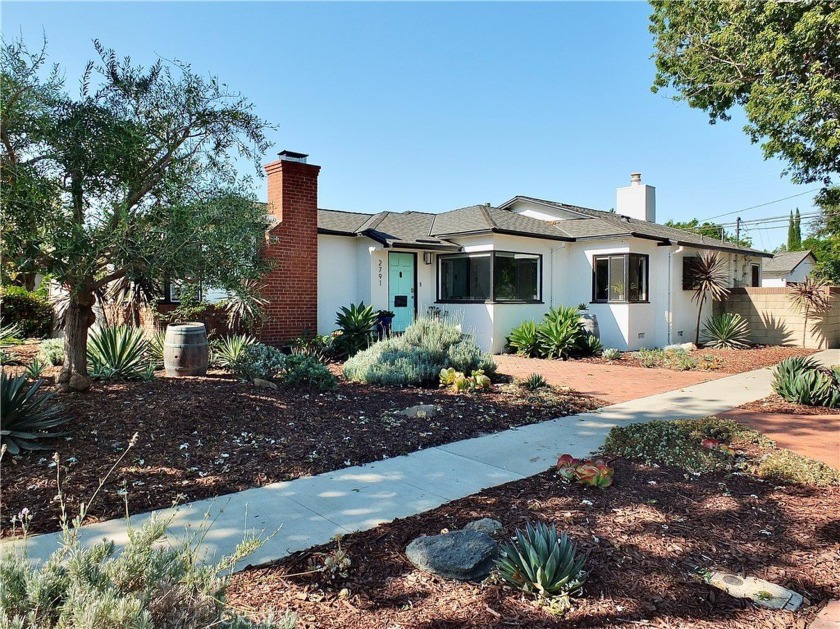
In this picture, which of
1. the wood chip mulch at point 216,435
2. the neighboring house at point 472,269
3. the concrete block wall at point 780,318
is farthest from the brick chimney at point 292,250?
the concrete block wall at point 780,318

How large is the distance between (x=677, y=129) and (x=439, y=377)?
11057mm

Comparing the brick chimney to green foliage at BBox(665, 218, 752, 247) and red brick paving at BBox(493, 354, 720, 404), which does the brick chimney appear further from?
green foliage at BBox(665, 218, 752, 247)

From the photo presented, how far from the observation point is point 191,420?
5664 mm

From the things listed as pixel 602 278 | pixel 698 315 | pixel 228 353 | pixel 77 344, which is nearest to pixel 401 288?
pixel 602 278

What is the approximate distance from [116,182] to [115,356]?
2716 mm

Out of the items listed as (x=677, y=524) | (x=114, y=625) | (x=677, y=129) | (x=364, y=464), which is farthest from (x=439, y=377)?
(x=677, y=129)

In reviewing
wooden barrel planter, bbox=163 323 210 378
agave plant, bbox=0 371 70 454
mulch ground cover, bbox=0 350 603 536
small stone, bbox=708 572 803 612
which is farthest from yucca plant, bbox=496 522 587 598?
wooden barrel planter, bbox=163 323 210 378

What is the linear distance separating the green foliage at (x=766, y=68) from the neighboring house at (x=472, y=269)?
171 inches

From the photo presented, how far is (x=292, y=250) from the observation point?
12.3 meters

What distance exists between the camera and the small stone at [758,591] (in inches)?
110

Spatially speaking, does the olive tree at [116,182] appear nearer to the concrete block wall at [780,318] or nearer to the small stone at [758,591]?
the small stone at [758,591]

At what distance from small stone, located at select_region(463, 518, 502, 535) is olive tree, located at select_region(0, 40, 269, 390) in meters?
4.03

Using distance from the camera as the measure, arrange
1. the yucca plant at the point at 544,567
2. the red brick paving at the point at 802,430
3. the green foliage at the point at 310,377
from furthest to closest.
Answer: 1. the green foliage at the point at 310,377
2. the red brick paving at the point at 802,430
3. the yucca plant at the point at 544,567

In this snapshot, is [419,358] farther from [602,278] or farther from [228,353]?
[602,278]
